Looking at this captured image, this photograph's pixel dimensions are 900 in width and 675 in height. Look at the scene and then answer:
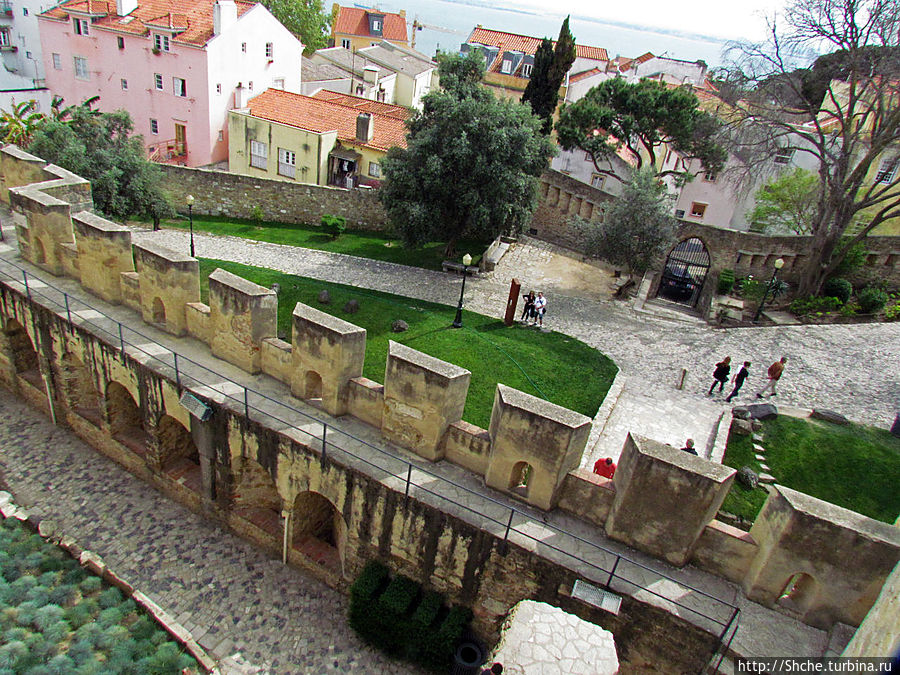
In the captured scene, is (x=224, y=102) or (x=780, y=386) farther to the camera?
(x=224, y=102)

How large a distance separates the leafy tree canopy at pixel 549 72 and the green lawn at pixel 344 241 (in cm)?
764

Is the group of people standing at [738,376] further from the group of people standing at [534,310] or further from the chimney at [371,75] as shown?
the chimney at [371,75]

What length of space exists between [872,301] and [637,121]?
535 inches

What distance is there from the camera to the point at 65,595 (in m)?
10.6

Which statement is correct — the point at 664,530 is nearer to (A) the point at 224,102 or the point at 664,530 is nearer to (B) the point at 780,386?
(B) the point at 780,386

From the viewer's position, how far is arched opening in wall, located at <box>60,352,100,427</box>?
14.8 metres

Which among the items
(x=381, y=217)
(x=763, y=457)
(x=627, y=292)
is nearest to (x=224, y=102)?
(x=381, y=217)

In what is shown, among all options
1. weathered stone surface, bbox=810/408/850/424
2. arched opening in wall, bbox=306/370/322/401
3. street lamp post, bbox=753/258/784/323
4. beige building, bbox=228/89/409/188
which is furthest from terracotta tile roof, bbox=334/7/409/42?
weathered stone surface, bbox=810/408/850/424

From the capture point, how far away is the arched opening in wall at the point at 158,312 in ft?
46.1

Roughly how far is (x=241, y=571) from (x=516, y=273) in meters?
15.8

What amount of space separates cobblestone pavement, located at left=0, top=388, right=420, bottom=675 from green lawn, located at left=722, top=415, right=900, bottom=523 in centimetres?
810

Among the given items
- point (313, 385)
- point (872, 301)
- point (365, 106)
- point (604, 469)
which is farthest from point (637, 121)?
point (313, 385)

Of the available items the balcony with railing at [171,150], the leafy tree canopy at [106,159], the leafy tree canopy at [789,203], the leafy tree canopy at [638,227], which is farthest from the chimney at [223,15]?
A: the leafy tree canopy at [789,203]

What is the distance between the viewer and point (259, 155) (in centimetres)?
3175
